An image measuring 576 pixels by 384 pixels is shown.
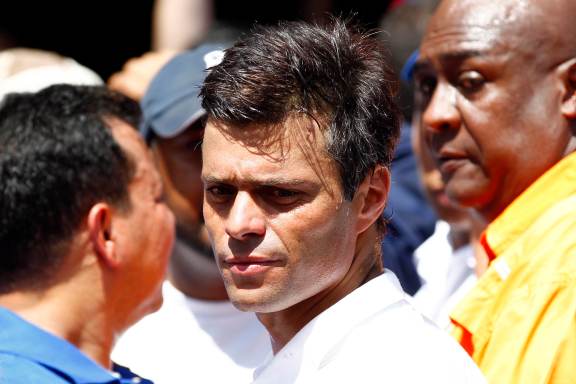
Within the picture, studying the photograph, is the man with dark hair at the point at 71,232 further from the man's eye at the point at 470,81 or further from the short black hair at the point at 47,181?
the man's eye at the point at 470,81

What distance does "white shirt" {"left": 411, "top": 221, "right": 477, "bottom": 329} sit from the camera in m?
3.41

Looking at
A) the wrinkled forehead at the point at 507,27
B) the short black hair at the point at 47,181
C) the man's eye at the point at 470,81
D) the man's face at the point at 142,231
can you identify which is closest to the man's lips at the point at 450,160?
the man's eye at the point at 470,81

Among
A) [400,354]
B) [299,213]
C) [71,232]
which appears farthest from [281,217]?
[71,232]

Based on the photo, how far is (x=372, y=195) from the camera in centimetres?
223

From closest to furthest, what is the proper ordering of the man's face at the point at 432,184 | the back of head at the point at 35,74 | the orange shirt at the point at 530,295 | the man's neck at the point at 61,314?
the orange shirt at the point at 530,295, the man's neck at the point at 61,314, the back of head at the point at 35,74, the man's face at the point at 432,184

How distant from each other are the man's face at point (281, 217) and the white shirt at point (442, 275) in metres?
1.11

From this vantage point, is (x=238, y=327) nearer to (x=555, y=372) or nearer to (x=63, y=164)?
(x=63, y=164)

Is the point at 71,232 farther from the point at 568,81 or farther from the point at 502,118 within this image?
the point at 568,81

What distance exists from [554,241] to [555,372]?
0.36 metres

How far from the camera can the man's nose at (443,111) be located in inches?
122

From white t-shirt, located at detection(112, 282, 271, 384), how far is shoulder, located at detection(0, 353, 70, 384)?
101 centimetres

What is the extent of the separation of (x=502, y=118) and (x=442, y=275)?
826 mm

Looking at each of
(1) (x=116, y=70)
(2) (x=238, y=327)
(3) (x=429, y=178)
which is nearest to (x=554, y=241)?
(2) (x=238, y=327)

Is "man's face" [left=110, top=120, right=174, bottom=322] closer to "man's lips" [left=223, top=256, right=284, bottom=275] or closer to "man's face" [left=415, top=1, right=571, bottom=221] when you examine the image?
"man's lips" [left=223, top=256, right=284, bottom=275]
